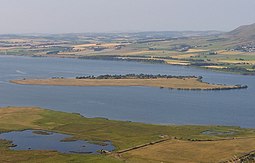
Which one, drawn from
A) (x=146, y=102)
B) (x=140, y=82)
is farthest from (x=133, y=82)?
(x=146, y=102)

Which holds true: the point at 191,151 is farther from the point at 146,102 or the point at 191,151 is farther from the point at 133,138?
the point at 146,102

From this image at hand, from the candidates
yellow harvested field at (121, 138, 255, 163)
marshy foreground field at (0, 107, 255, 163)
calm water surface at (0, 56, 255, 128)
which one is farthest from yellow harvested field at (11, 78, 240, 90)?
yellow harvested field at (121, 138, 255, 163)

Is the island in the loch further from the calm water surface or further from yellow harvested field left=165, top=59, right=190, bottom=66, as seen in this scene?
yellow harvested field left=165, top=59, right=190, bottom=66

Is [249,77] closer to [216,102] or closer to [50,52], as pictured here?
[216,102]

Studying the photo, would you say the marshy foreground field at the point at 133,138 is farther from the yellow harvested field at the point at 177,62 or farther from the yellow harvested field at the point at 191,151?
the yellow harvested field at the point at 177,62

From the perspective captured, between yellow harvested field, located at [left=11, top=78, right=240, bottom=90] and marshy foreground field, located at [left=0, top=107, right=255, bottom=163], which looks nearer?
marshy foreground field, located at [left=0, top=107, right=255, bottom=163]

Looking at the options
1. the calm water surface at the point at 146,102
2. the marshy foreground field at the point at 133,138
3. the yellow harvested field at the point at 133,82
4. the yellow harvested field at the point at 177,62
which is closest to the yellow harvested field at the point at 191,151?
the marshy foreground field at the point at 133,138

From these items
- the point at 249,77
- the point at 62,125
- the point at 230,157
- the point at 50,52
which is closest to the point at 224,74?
the point at 249,77
